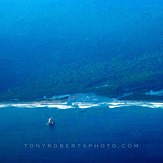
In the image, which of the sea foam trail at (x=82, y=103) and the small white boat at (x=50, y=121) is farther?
the sea foam trail at (x=82, y=103)

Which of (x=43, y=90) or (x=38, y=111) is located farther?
(x=43, y=90)

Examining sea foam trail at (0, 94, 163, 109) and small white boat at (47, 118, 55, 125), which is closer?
small white boat at (47, 118, 55, 125)

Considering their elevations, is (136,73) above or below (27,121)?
above

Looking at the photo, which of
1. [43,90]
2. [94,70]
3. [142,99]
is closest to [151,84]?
[142,99]

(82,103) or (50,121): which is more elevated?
(82,103)

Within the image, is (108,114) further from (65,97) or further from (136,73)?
(136,73)

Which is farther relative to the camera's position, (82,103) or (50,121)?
(82,103)

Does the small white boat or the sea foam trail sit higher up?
the sea foam trail

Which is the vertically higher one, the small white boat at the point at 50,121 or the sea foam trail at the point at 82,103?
the sea foam trail at the point at 82,103
